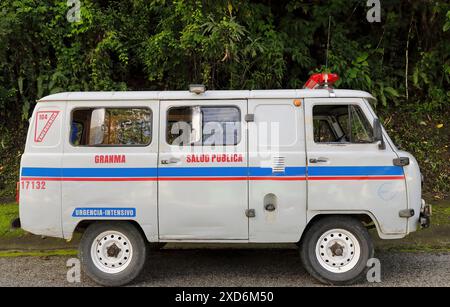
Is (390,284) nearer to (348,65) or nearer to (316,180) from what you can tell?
(316,180)

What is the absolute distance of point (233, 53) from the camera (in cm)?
870

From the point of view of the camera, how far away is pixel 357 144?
576 centimetres

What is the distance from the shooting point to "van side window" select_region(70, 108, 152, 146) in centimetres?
586

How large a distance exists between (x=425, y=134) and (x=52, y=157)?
797 cm

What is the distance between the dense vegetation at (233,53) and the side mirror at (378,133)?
11.8 ft

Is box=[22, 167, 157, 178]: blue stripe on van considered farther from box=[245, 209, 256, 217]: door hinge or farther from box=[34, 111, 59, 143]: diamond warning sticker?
box=[245, 209, 256, 217]: door hinge

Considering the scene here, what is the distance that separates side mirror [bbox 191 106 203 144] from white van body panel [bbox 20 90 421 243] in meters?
0.12

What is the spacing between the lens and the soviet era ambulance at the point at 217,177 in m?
5.69

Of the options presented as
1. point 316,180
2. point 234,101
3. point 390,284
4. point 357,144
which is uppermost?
point 234,101

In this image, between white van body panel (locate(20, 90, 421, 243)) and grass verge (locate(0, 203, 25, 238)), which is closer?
white van body panel (locate(20, 90, 421, 243))

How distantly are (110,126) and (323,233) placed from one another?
2724 millimetres

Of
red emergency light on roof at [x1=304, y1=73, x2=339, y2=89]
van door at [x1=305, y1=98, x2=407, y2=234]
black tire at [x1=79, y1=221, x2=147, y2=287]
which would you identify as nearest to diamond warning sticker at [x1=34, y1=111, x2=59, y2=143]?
black tire at [x1=79, y1=221, x2=147, y2=287]

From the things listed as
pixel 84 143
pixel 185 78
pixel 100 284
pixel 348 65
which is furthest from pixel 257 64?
pixel 100 284

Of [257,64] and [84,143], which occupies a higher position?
[257,64]
